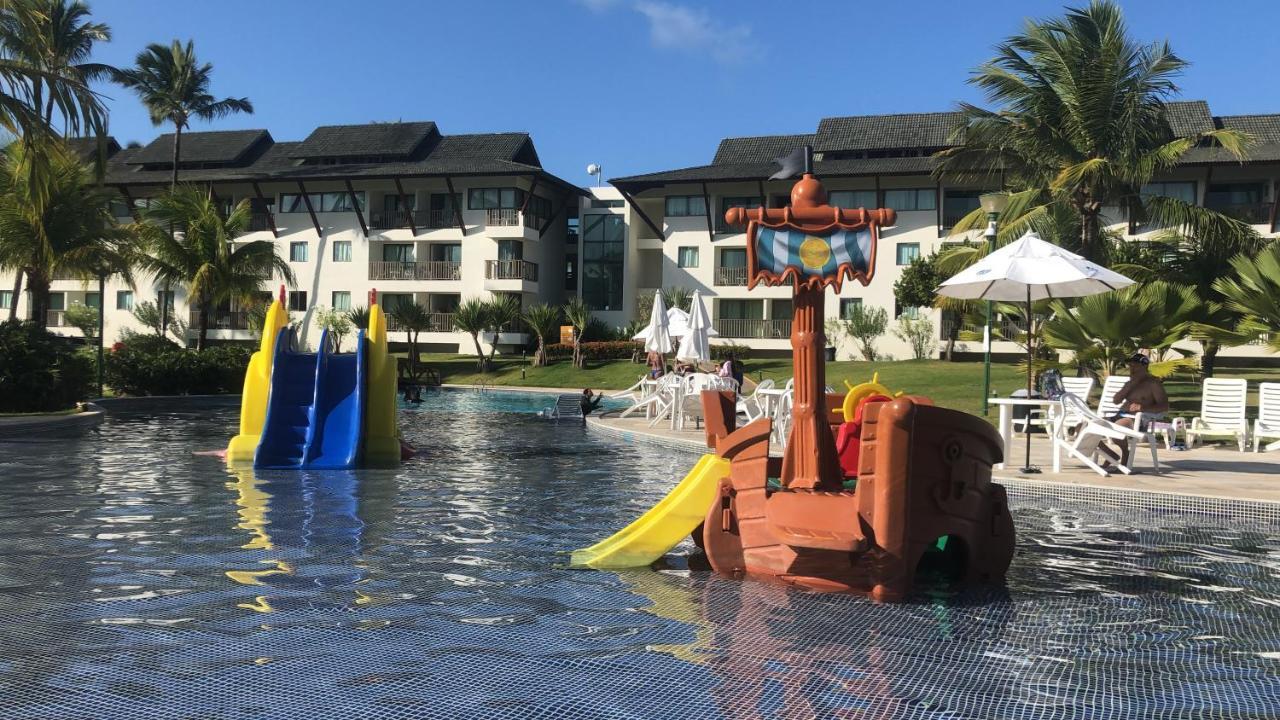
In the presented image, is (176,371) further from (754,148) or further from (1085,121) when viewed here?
(754,148)

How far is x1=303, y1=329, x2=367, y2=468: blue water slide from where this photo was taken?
12719 mm

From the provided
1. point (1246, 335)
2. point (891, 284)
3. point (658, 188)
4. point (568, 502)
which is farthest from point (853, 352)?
point (568, 502)

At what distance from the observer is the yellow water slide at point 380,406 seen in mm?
13094

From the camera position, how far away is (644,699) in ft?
13.7

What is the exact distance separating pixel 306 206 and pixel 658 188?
18.0 meters

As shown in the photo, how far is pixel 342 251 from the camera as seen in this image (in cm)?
4962

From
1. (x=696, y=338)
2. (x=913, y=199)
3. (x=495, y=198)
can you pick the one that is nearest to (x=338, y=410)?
(x=696, y=338)

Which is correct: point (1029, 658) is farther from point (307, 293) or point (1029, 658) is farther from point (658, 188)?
point (307, 293)

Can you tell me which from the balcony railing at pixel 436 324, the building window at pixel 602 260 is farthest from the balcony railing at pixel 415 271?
the building window at pixel 602 260

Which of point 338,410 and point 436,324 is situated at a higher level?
point 436,324

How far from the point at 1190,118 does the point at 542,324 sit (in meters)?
28.7

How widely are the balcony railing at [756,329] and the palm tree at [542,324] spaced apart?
24.6 ft

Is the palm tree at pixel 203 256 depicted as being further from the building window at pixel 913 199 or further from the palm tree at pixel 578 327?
the building window at pixel 913 199

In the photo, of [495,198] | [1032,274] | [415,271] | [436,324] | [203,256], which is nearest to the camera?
[1032,274]
